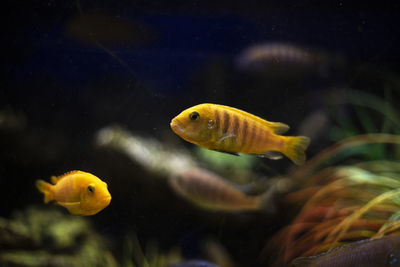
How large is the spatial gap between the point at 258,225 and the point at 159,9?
173 centimetres

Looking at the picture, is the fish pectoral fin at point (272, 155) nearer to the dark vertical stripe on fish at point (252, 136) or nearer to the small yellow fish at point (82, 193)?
the dark vertical stripe on fish at point (252, 136)

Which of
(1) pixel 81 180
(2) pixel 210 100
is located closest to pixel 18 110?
(1) pixel 81 180

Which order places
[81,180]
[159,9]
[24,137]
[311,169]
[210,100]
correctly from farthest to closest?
[24,137]
[311,169]
[159,9]
[210,100]
[81,180]

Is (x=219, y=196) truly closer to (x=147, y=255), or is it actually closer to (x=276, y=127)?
(x=147, y=255)

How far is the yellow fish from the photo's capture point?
3.76 ft

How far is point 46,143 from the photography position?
2.25 meters

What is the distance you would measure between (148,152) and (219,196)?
60 centimetres

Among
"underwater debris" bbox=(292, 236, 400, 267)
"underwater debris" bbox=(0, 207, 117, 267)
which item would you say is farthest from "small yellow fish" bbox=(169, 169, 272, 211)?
"underwater debris" bbox=(0, 207, 117, 267)

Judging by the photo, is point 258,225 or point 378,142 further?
point 378,142

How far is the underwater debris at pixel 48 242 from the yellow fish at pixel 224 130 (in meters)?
1.48

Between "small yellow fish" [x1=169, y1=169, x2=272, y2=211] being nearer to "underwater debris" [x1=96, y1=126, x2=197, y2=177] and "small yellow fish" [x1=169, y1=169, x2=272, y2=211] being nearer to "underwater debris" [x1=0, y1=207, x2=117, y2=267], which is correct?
"underwater debris" [x1=96, y1=126, x2=197, y2=177]

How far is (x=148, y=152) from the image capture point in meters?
2.16

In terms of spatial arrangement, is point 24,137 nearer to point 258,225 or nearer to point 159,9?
point 159,9

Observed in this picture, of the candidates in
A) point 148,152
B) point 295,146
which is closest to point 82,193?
point 148,152
